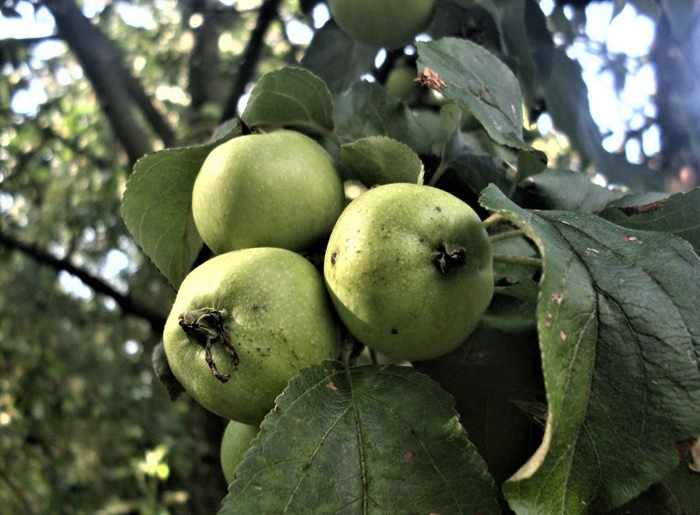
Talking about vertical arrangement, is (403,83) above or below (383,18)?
below

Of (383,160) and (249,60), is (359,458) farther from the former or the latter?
(249,60)

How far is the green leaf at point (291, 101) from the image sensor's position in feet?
3.17

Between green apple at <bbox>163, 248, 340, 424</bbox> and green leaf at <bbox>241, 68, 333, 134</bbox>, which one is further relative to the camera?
green leaf at <bbox>241, 68, 333, 134</bbox>

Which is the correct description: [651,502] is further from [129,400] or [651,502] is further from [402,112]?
[129,400]

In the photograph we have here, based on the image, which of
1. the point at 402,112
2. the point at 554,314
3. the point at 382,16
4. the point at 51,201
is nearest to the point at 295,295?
the point at 554,314

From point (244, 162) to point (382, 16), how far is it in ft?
1.82

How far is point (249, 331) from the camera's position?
741mm

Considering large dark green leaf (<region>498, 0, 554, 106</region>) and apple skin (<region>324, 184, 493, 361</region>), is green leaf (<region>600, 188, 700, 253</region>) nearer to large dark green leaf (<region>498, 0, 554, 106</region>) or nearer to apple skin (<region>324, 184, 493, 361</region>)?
apple skin (<region>324, 184, 493, 361</region>)

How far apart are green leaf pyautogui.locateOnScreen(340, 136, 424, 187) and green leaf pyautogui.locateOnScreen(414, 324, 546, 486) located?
0.79ft

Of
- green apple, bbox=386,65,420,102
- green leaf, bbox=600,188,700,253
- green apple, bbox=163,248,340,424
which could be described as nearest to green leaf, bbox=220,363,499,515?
green apple, bbox=163,248,340,424

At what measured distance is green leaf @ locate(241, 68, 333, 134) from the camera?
0.96 m

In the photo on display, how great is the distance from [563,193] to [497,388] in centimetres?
35

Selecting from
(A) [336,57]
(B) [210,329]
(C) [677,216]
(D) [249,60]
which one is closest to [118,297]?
(D) [249,60]

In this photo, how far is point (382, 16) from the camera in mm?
1229
